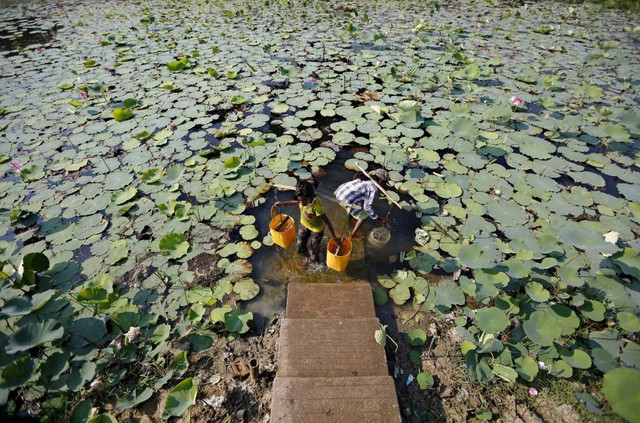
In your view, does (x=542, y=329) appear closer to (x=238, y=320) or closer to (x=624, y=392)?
(x=624, y=392)

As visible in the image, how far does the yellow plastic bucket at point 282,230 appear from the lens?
153 inches

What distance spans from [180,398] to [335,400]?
1.36 metres

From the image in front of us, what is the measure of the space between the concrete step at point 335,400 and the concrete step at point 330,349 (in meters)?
0.13

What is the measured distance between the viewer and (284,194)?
17.0 feet

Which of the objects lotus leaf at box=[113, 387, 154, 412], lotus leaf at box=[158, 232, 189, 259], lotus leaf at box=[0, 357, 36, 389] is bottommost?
lotus leaf at box=[113, 387, 154, 412]

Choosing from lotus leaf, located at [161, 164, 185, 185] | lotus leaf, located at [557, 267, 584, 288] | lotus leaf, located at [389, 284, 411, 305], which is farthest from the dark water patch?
lotus leaf, located at [557, 267, 584, 288]

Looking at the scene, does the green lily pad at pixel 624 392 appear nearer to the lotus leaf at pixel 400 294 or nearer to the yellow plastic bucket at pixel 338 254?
the lotus leaf at pixel 400 294

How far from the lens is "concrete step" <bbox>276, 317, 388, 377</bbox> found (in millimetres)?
2746

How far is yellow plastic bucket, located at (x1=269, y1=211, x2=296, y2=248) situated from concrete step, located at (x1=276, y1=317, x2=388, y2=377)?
1139 mm

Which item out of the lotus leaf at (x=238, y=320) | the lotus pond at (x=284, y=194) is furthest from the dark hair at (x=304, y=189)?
the lotus leaf at (x=238, y=320)

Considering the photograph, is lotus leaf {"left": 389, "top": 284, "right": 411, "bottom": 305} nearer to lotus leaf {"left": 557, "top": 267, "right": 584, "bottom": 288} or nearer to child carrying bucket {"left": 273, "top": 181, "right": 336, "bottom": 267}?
child carrying bucket {"left": 273, "top": 181, "right": 336, "bottom": 267}

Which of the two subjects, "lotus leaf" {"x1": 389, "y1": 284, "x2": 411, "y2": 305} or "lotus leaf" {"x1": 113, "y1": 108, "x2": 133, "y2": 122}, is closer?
"lotus leaf" {"x1": 389, "y1": 284, "x2": 411, "y2": 305}

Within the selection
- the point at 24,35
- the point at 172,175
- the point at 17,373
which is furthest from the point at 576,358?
the point at 24,35

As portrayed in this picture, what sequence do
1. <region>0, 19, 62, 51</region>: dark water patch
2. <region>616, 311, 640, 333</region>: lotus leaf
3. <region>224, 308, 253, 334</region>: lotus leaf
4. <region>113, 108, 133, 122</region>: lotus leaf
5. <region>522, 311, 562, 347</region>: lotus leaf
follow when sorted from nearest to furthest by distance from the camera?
<region>522, 311, 562, 347</region>: lotus leaf
<region>616, 311, 640, 333</region>: lotus leaf
<region>224, 308, 253, 334</region>: lotus leaf
<region>113, 108, 133, 122</region>: lotus leaf
<region>0, 19, 62, 51</region>: dark water patch
